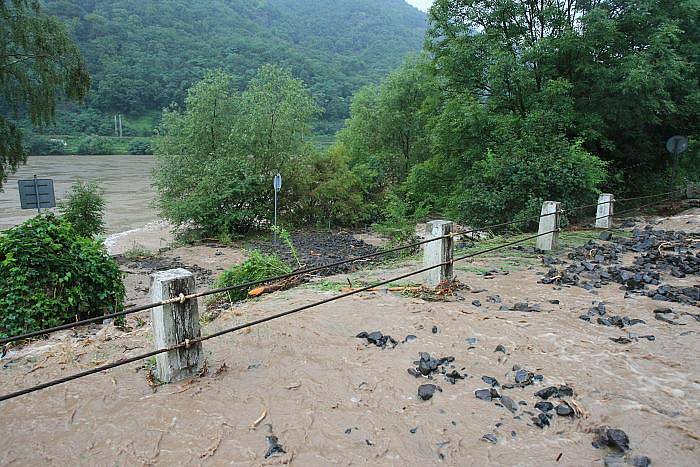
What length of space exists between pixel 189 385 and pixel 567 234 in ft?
27.0

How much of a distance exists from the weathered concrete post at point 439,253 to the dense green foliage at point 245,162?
490 inches

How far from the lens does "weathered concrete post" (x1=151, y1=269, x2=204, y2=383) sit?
11.2 ft

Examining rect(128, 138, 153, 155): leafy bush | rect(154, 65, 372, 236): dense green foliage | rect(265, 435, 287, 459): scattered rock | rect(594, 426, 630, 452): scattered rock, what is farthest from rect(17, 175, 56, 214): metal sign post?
rect(128, 138, 153, 155): leafy bush

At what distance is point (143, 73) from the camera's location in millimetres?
67938

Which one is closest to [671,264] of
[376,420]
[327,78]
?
[376,420]

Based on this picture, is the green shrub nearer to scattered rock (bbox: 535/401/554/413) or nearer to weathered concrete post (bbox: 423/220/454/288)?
weathered concrete post (bbox: 423/220/454/288)

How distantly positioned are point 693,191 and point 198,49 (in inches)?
3262

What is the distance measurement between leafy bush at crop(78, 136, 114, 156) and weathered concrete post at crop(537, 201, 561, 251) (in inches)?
2400

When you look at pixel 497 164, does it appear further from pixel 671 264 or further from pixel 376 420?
pixel 376 420

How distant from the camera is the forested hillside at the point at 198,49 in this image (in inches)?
2517

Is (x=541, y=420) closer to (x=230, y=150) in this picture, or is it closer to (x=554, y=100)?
Answer: (x=554, y=100)

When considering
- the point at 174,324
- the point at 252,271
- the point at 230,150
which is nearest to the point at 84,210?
the point at 230,150

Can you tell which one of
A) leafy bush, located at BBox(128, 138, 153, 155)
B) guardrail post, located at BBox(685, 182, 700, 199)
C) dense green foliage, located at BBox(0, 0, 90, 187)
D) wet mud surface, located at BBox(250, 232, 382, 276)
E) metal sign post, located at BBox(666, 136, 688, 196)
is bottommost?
wet mud surface, located at BBox(250, 232, 382, 276)

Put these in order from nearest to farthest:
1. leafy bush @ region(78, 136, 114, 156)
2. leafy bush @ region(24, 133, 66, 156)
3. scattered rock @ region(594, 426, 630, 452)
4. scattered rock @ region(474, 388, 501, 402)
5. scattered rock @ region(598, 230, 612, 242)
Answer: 1. scattered rock @ region(594, 426, 630, 452)
2. scattered rock @ region(474, 388, 501, 402)
3. scattered rock @ region(598, 230, 612, 242)
4. leafy bush @ region(24, 133, 66, 156)
5. leafy bush @ region(78, 136, 114, 156)
